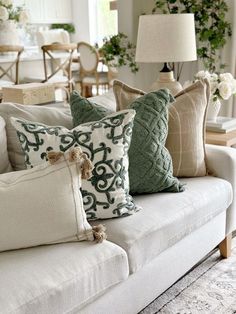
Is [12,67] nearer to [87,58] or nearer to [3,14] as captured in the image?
[3,14]

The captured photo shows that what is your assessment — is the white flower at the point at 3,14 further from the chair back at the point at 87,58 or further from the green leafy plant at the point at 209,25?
the green leafy plant at the point at 209,25

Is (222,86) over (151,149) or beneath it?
over

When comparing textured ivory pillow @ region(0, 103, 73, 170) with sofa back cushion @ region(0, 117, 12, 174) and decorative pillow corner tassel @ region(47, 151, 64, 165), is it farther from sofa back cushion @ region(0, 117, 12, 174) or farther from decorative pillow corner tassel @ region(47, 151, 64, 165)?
decorative pillow corner tassel @ region(47, 151, 64, 165)

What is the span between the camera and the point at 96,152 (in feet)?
5.17

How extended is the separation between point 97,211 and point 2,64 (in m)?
3.94

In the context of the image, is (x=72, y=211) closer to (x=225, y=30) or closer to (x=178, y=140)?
(x=178, y=140)

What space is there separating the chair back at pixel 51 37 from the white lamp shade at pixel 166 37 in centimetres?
524

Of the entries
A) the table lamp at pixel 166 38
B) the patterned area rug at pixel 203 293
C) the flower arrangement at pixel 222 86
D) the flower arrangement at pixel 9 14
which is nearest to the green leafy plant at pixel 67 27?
the flower arrangement at pixel 9 14

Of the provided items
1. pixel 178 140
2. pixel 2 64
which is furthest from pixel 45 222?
pixel 2 64

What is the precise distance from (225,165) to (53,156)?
97cm

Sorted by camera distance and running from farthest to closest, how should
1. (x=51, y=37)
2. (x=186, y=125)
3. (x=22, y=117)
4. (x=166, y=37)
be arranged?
(x=51, y=37)
(x=166, y=37)
(x=186, y=125)
(x=22, y=117)

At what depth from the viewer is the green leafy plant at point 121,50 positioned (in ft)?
11.9

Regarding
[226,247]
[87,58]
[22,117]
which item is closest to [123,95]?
[22,117]

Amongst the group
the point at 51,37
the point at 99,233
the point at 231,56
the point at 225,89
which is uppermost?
the point at 51,37
